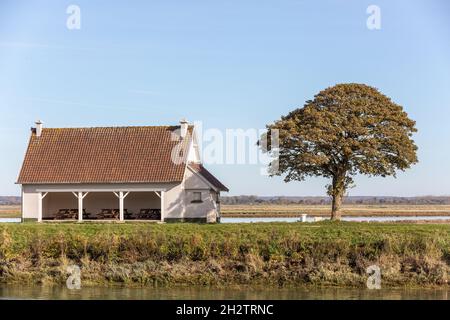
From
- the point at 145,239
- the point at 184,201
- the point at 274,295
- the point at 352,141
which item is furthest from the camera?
the point at 184,201

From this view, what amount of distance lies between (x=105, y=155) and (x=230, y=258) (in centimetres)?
1921

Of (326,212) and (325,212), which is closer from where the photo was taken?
(325,212)

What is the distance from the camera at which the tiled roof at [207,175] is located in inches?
1715

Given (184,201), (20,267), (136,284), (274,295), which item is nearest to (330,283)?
(274,295)

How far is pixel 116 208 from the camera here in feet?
148

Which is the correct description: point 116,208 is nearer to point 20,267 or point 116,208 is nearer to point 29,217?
point 29,217

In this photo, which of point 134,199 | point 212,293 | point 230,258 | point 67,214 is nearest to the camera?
point 212,293

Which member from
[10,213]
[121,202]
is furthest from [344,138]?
[10,213]

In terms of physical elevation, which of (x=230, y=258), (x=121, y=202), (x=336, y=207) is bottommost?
(x=230, y=258)

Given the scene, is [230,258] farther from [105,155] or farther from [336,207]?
[105,155]

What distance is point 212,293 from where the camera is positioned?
24.5 m

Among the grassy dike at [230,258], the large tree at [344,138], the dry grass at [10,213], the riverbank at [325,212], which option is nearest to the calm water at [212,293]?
the grassy dike at [230,258]

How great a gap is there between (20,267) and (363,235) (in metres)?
12.1

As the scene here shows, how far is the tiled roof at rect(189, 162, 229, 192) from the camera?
4355 cm
